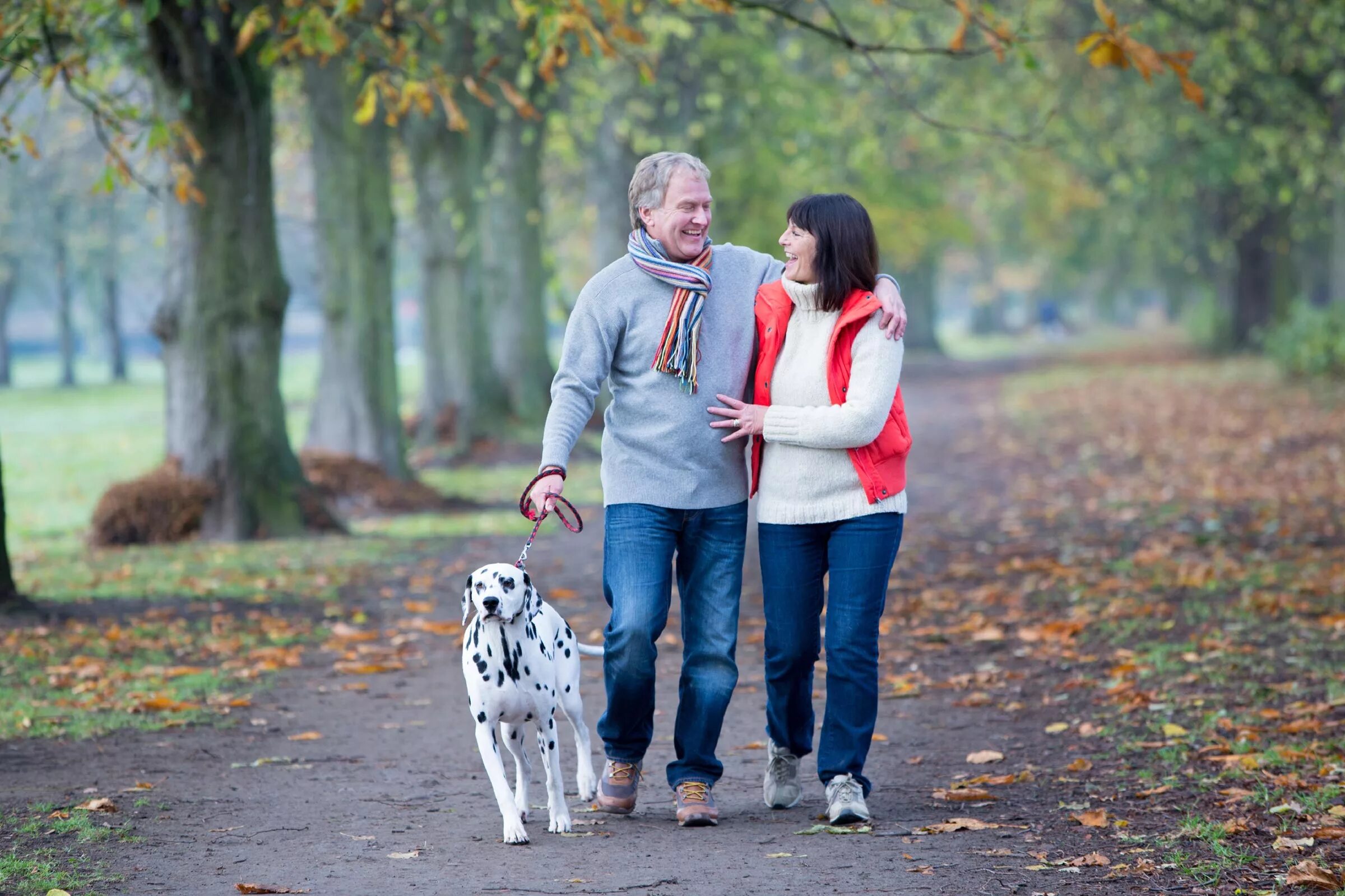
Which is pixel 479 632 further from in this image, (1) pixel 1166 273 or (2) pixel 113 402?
(1) pixel 1166 273

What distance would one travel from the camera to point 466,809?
577 cm

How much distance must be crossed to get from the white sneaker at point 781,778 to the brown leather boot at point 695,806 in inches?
12.1

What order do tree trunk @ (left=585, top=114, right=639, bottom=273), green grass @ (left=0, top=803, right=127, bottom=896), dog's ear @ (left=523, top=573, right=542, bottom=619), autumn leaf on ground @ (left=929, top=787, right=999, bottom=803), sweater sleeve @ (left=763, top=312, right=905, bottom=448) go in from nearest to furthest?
green grass @ (left=0, top=803, right=127, bottom=896) → dog's ear @ (left=523, top=573, right=542, bottom=619) → sweater sleeve @ (left=763, top=312, right=905, bottom=448) → autumn leaf on ground @ (left=929, top=787, right=999, bottom=803) → tree trunk @ (left=585, top=114, right=639, bottom=273)

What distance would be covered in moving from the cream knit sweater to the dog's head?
90cm

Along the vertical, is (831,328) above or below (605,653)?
above

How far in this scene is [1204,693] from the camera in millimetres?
7367

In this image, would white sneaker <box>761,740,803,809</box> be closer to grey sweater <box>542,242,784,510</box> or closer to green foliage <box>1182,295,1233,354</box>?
grey sweater <box>542,242,784,510</box>

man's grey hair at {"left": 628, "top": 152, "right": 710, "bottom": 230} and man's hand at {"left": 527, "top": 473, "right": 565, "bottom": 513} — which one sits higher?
man's grey hair at {"left": 628, "top": 152, "right": 710, "bottom": 230}

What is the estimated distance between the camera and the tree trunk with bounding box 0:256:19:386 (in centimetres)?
5256

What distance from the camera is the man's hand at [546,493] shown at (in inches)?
200

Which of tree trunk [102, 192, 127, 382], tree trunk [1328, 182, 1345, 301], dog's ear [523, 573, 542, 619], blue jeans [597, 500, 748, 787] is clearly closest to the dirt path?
blue jeans [597, 500, 748, 787]

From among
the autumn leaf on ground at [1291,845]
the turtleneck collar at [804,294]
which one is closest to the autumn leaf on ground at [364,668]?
the turtleneck collar at [804,294]

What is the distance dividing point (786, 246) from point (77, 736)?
3.92 meters

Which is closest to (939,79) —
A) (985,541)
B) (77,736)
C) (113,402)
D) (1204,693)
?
(985,541)
